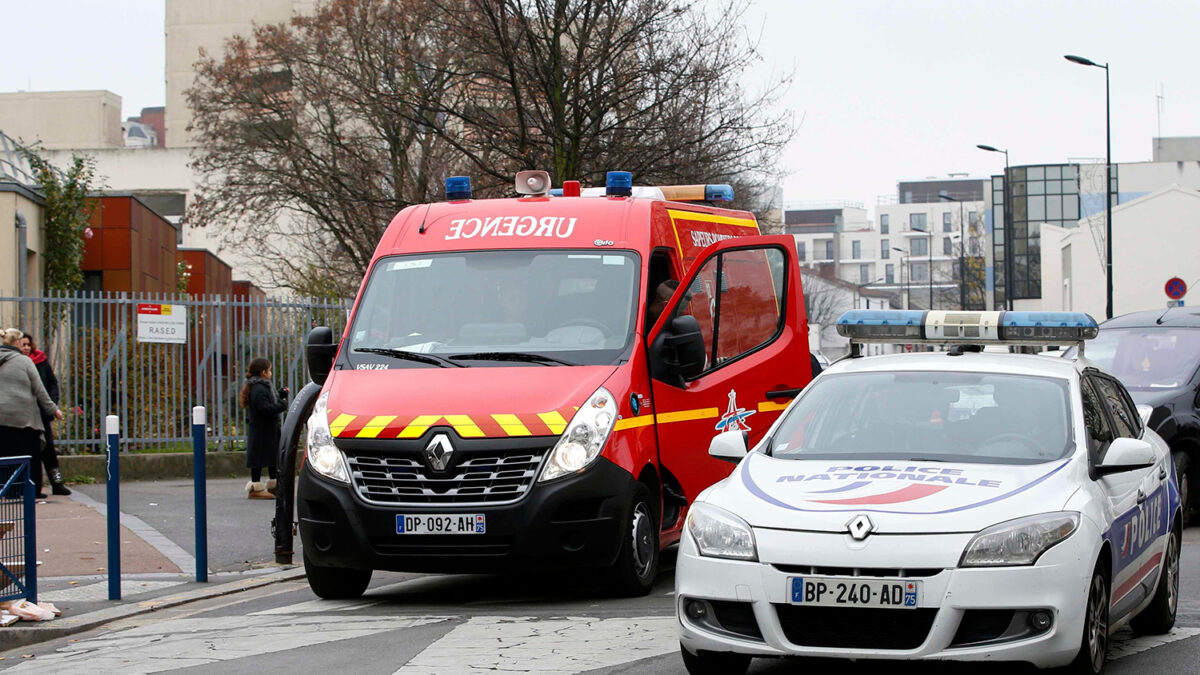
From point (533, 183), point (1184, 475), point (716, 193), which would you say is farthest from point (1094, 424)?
point (1184, 475)

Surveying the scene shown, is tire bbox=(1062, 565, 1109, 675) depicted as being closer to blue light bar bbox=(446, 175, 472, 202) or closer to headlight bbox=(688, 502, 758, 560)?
headlight bbox=(688, 502, 758, 560)

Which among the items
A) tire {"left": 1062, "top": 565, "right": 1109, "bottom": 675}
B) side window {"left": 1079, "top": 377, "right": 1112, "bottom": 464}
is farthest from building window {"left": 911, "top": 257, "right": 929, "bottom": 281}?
tire {"left": 1062, "top": 565, "right": 1109, "bottom": 675}

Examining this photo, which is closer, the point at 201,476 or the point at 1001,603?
the point at 1001,603

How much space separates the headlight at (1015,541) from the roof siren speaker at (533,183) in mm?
6151

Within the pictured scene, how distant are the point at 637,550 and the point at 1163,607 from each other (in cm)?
303

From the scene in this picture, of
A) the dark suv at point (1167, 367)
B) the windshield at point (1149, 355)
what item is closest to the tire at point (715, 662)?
the dark suv at point (1167, 367)

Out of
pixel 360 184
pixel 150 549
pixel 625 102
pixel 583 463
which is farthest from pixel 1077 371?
pixel 360 184

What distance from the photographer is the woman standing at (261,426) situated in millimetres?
18031

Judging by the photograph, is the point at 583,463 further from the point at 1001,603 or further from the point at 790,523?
the point at 1001,603

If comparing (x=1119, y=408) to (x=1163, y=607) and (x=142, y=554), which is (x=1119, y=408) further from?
(x=142, y=554)

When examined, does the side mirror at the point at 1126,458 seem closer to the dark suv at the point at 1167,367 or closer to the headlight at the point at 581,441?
the headlight at the point at 581,441

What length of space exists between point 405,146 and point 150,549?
2584cm

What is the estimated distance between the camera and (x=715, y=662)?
21.3 feet

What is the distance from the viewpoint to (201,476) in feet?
37.2
